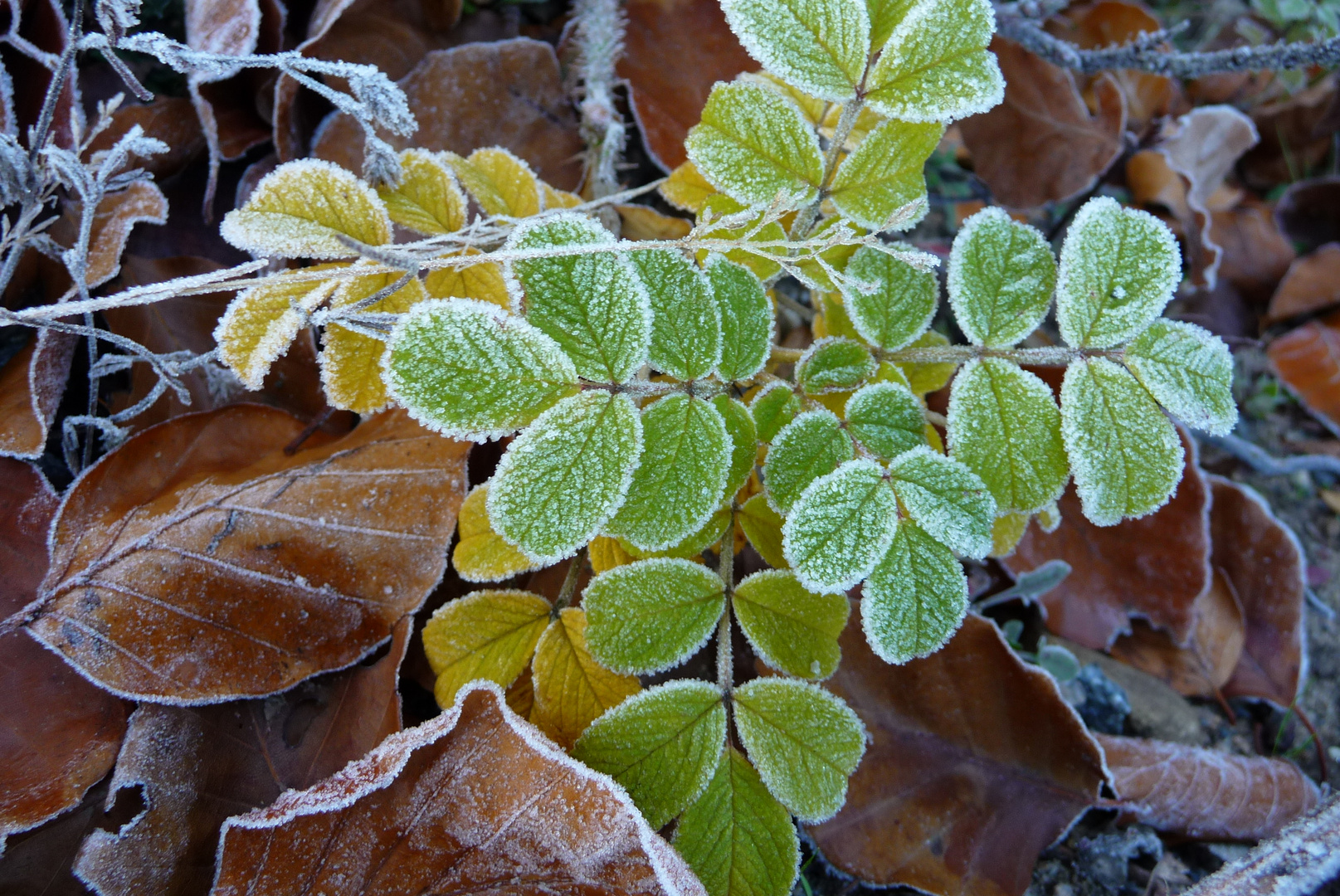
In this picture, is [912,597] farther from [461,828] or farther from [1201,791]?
[1201,791]

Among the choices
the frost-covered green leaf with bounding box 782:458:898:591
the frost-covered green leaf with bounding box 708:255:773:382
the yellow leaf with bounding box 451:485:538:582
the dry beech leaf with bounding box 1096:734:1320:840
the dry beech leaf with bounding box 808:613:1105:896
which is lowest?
the dry beech leaf with bounding box 1096:734:1320:840

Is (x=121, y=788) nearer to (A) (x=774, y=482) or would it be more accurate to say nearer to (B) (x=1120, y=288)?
(A) (x=774, y=482)

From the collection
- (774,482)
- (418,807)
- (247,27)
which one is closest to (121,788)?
(418,807)

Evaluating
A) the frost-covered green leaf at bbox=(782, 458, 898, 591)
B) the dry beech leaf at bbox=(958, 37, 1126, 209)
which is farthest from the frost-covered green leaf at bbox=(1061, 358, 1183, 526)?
the dry beech leaf at bbox=(958, 37, 1126, 209)

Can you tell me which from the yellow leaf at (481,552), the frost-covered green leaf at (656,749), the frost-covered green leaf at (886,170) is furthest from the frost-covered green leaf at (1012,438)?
the yellow leaf at (481,552)

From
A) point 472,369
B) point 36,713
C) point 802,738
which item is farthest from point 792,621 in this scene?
point 36,713

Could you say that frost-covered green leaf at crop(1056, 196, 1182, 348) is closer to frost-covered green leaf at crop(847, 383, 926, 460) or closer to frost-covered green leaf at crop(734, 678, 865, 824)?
frost-covered green leaf at crop(847, 383, 926, 460)
